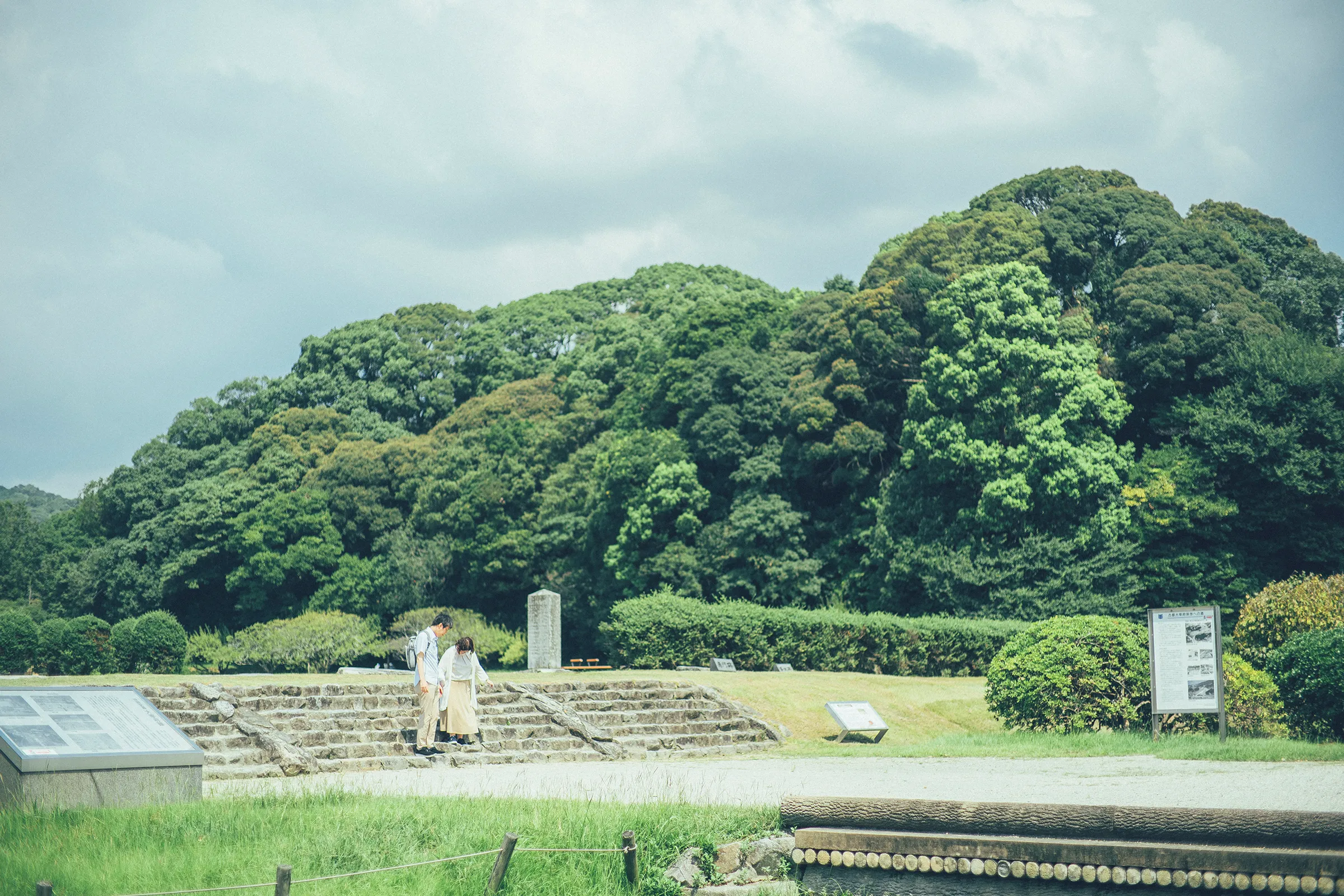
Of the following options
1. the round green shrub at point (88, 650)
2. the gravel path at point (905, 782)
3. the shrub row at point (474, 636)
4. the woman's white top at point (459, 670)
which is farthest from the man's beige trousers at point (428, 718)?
the shrub row at point (474, 636)

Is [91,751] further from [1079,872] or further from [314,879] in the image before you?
[1079,872]

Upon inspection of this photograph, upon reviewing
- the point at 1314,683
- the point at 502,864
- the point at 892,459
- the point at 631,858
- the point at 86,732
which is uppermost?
the point at 892,459

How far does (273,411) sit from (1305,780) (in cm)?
5872

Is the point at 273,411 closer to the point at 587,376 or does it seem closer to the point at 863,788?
the point at 587,376

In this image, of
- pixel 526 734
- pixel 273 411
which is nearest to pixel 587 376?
pixel 273 411

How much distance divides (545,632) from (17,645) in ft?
43.2

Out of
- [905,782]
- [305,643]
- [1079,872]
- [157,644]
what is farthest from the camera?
[305,643]

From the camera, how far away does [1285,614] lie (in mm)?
18891

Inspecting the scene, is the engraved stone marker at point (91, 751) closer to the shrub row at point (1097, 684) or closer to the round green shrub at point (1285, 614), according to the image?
the shrub row at point (1097, 684)

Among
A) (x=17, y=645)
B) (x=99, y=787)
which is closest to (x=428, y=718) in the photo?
(x=99, y=787)

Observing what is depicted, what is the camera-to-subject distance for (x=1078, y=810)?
704 centimetres

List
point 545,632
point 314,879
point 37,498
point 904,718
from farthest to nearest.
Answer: point 37,498, point 545,632, point 904,718, point 314,879

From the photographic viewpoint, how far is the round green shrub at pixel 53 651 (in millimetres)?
28438

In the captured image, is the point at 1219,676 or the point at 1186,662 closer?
the point at 1219,676
